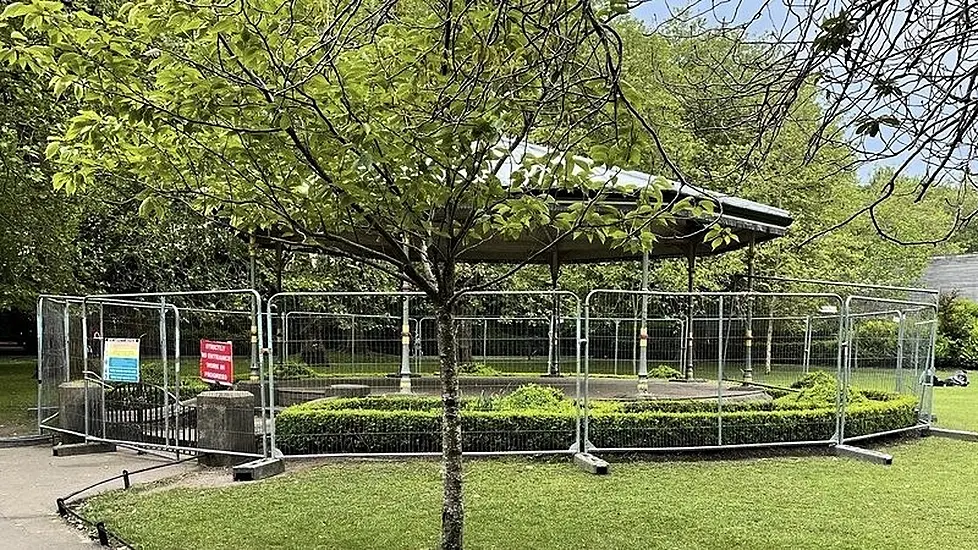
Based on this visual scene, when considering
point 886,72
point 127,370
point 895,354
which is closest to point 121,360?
point 127,370

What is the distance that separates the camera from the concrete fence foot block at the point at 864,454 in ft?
25.8

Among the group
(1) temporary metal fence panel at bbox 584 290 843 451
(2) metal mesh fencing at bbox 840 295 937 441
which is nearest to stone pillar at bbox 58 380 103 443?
(1) temporary metal fence panel at bbox 584 290 843 451

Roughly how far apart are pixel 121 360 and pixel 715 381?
8450 millimetres

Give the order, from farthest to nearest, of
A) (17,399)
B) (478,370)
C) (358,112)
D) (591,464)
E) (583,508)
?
(17,399), (478,370), (591,464), (583,508), (358,112)

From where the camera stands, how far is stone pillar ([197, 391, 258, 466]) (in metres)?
7.85

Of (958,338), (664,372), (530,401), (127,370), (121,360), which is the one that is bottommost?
(958,338)

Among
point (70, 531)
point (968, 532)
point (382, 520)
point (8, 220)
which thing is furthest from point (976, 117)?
point (8, 220)

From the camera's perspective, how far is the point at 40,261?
535 inches

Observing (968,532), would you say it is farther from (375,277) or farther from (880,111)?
Answer: (375,277)

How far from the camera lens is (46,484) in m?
7.41

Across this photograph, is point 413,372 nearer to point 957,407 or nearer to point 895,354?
point 895,354

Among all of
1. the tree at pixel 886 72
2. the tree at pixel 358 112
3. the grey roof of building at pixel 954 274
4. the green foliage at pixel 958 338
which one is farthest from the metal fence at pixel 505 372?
the grey roof of building at pixel 954 274

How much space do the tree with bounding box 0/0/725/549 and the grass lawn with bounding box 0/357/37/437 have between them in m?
8.02

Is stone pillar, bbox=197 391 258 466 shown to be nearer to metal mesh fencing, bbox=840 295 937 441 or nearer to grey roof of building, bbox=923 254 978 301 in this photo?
metal mesh fencing, bbox=840 295 937 441
